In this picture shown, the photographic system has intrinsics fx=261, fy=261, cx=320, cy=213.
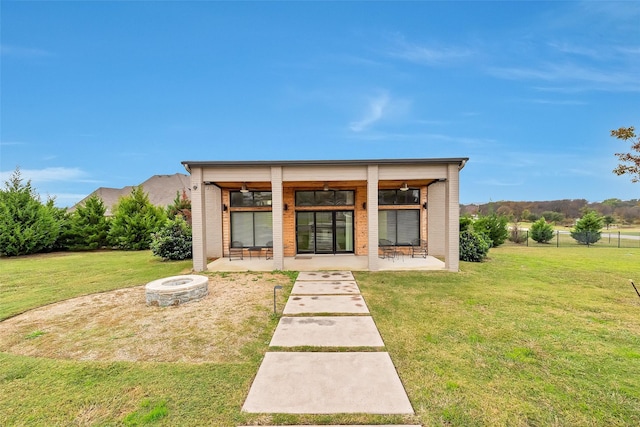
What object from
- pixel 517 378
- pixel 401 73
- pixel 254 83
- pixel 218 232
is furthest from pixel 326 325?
pixel 254 83

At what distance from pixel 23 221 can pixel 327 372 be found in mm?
19779

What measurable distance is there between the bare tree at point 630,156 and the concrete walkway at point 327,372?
6938mm

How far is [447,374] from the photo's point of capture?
3.16 meters

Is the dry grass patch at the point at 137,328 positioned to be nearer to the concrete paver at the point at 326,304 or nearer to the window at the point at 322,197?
the concrete paver at the point at 326,304

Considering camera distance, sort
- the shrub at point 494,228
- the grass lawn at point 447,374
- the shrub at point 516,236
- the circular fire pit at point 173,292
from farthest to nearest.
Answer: the shrub at point 516,236
the shrub at point 494,228
the circular fire pit at point 173,292
the grass lawn at point 447,374

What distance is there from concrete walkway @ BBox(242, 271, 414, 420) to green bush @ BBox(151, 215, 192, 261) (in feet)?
28.3

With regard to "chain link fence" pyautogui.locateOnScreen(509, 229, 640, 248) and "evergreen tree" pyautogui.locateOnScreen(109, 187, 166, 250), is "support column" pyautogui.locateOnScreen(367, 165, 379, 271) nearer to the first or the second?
"evergreen tree" pyautogui.locateOnScreen(109, 187, 166, 250)

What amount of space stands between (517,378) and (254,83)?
23.3 meters

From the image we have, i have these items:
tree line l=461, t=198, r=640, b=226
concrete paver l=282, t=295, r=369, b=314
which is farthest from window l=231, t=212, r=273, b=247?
tree line l=461, t=198, r=640, b=226

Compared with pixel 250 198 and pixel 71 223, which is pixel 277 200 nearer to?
pixel 250 198

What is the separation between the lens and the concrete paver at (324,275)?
8.14 m

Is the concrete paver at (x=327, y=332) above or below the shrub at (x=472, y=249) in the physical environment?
below

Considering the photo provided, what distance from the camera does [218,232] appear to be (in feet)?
39.9

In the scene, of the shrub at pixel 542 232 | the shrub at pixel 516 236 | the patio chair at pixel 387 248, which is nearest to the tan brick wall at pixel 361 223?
the patio chair at pixel 387 248
